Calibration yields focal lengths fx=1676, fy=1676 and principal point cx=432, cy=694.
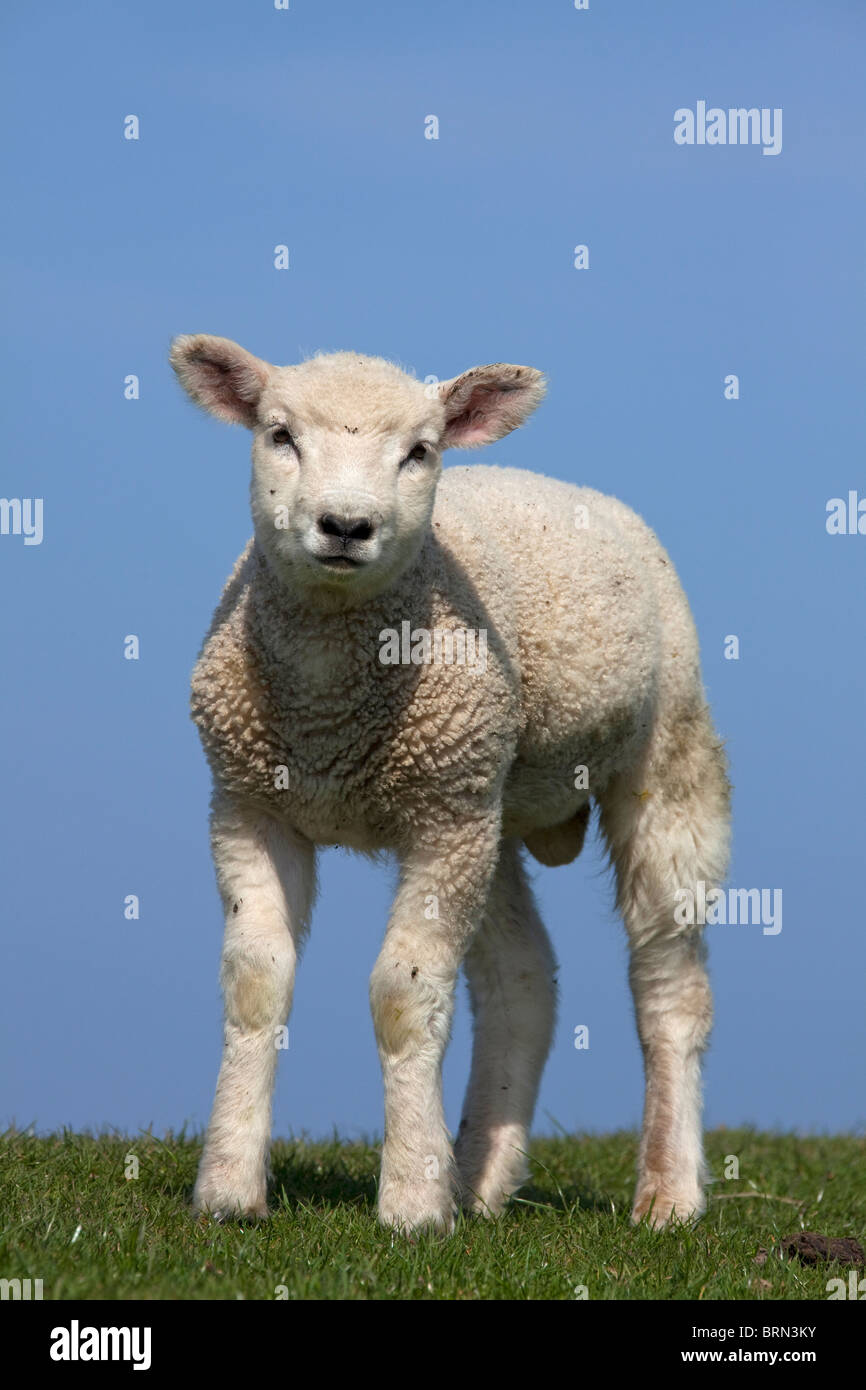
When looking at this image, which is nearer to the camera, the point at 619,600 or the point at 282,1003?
the point at 282,1003

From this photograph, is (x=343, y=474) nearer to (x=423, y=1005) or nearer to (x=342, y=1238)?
(x=423, y=1005)

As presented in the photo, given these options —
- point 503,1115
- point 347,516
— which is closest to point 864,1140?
point 503,1115

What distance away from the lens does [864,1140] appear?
11031mm

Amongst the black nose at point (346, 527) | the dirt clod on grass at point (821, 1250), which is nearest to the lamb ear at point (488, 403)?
the black nose at point (346, 527)

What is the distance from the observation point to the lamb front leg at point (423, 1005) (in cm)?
602

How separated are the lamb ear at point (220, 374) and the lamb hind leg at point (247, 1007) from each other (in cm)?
153

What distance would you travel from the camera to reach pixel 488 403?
258 inches

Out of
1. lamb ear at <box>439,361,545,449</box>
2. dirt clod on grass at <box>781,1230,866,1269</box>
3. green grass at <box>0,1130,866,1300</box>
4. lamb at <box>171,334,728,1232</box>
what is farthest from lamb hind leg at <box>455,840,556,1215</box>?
lamb ear at <box>439,361,545,449</box>

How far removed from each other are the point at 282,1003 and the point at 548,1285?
1.53 m

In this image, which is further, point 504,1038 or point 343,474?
point 504,1038

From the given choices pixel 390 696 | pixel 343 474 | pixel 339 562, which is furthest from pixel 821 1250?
pixel 343 474

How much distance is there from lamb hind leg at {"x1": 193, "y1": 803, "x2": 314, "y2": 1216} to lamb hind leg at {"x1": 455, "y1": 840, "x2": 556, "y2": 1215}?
1.52 meters

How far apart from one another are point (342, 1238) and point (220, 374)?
3.20m
